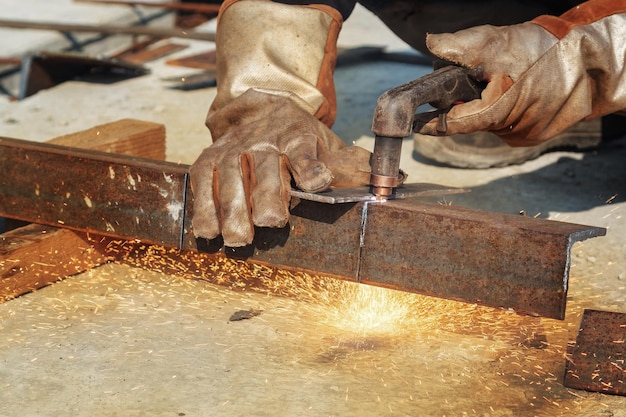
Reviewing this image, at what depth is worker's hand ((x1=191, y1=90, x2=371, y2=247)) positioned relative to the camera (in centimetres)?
237

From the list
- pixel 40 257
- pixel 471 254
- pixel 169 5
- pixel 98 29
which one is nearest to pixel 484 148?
pixel 471 254

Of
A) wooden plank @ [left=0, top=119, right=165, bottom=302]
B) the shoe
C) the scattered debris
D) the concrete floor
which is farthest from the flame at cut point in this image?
the shoe

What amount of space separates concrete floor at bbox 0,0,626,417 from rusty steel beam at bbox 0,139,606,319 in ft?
0.70

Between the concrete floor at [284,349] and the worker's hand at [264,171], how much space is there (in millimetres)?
346

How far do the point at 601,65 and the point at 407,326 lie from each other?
0.94 metres

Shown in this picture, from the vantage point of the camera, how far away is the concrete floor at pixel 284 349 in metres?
2.21

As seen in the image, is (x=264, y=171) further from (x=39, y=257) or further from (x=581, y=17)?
(x=581, y=17)

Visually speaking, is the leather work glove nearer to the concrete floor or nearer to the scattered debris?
the concrete floor

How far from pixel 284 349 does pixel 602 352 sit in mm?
839

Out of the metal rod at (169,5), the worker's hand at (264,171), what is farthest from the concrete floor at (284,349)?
the metal rod at (169,5)

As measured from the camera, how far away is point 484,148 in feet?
13.8

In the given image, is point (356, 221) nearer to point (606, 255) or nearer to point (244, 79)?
point (244, 79)

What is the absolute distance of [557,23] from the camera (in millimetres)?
2553

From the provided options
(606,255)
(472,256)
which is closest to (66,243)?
(472,256)
